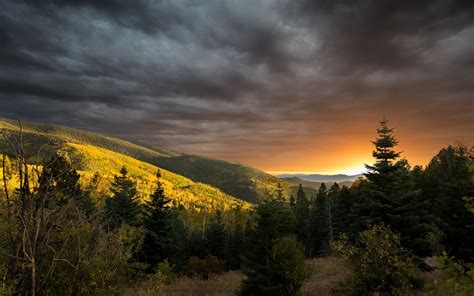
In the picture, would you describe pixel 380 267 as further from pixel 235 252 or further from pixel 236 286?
pixel 235 252

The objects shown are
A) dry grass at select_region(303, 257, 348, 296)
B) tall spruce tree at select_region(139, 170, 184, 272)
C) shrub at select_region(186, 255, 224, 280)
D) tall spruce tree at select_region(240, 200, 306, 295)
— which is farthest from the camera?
shrub at select_region(186, 255, 224, 280)

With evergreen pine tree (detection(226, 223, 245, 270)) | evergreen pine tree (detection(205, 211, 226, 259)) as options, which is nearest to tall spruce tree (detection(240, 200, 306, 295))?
evergreen pine tree (detection(205, 211, 226, 259))

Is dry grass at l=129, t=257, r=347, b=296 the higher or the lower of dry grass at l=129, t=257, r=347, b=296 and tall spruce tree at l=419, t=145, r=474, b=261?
the lower

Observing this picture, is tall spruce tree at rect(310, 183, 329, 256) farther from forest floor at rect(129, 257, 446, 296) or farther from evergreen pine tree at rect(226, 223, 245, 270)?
forest floor at rect(129, 257, 446, 296)

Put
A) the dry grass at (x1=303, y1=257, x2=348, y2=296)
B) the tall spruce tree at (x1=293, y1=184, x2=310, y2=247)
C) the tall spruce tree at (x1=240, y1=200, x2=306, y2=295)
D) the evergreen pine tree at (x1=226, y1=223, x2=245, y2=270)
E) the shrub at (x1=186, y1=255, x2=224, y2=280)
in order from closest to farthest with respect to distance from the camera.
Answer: the tall spruce tree at (x1=240, y1=200, x2=306, y2=295) < the dry grass at (x1=303, y1=257, x2=348, y2=296) < the shrub at (x1=186, y1=255, x2=224, y2=280) < the evergreen pine tree at (x1=226, y1=223, x2=245, y2=270) < the tall spruce tree at (x1=293, y1=184, x2=310, y2=247)

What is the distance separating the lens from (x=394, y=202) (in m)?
22.1

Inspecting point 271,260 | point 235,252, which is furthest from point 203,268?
point 235,252

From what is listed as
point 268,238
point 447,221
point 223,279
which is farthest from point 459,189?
point 223,279

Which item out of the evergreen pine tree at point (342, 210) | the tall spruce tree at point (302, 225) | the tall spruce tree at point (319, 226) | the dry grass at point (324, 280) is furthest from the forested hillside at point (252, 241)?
the tall spruce tree at point (302, 225)

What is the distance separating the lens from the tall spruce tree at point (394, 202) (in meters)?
21.7

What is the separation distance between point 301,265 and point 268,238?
8.96 ft

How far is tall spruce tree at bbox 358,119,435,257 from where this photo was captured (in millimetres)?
21734

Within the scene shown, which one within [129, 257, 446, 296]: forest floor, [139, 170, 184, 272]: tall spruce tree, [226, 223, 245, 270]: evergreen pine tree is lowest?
[226, 223, 245, 270]: evergreen pine tree

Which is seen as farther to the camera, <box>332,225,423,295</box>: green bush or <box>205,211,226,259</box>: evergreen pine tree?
<box>205,211,226,259</box>: evergreen pine tree
